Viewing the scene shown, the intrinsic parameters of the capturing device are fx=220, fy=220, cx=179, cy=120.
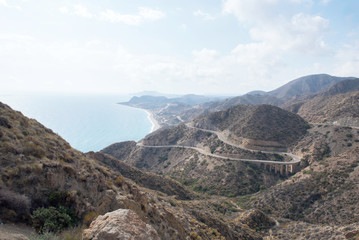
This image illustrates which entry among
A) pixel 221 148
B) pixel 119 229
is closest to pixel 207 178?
pixel 221 148

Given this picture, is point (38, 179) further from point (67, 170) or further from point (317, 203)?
point (317, 203)

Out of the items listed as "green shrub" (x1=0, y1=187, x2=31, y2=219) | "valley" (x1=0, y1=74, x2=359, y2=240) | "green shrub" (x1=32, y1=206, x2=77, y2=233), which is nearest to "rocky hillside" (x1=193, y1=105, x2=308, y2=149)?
"valley" (x1=0, y1=74, x2=359, y2=240)

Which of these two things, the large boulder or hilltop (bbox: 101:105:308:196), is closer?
the large boulder

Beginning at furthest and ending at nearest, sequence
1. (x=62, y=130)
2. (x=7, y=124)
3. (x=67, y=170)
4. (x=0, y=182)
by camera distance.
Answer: (x=62, y=130), (x=7, y=124), (x=67, y=170), (x=0, y=182)

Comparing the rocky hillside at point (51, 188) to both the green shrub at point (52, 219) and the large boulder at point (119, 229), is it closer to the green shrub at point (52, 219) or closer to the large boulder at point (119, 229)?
the green shrub at point (52, 219)

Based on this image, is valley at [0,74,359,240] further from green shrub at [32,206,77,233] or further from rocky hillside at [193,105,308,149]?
rocky hillside at [193,105,308,149]

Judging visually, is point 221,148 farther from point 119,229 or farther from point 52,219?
point 119,229

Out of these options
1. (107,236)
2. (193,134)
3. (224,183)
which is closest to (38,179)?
(107,236)
